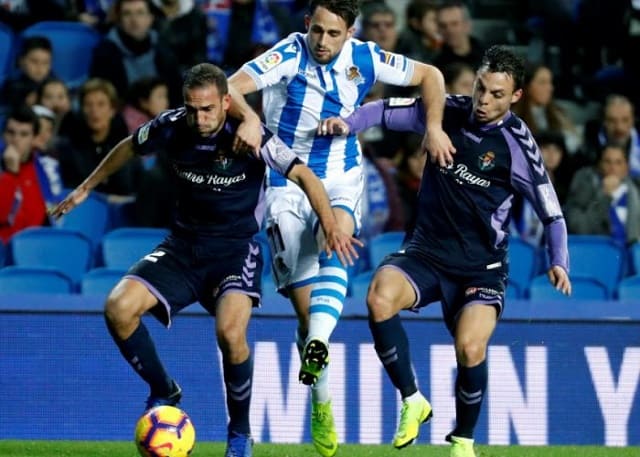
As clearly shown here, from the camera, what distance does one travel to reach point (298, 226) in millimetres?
8992

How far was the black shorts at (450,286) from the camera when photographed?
8516 millimetres

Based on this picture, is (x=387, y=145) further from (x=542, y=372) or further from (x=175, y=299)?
(x=175, y=299)

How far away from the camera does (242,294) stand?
8.45 m

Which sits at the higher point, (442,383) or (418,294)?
(418,294)

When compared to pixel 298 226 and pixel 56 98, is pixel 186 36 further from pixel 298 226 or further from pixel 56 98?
pixel 298 226

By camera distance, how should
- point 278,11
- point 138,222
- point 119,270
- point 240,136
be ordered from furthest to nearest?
1. point 278,11
2. point 138,222
3. point 119,270
4. point 240,136

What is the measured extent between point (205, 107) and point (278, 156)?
1.50ft

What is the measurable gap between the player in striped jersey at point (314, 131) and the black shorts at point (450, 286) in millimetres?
400

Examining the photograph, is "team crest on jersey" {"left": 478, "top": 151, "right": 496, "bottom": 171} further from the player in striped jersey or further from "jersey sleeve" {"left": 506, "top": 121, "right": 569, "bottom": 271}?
the player in striped jersey

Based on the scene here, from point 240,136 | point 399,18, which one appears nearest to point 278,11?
point 399,18

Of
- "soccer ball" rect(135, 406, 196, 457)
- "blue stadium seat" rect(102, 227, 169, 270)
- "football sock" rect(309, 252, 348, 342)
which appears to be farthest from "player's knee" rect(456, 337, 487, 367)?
"blue stadium seat" rect(102, 227, 169, 270)

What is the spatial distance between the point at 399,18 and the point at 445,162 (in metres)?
6.57

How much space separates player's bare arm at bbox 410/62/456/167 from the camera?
8.41 meters

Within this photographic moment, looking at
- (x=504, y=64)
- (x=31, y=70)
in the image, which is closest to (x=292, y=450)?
(x=504, y=64)
